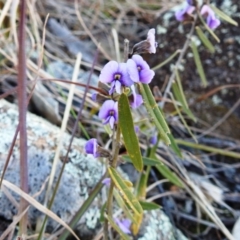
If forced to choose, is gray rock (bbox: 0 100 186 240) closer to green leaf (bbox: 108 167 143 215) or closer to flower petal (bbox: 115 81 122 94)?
green leaf (bbox: 108 167 143 215)

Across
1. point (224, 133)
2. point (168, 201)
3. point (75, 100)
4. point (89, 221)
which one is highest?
point (224, 133)

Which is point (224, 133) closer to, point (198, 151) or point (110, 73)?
point (198, 151)

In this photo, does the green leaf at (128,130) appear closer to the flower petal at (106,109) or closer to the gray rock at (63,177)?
the flower petal at (106,109)

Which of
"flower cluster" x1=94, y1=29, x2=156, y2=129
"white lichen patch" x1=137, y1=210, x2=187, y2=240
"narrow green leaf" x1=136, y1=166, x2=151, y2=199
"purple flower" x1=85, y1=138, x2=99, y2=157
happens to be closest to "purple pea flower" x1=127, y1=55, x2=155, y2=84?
"flower cluster" x1=94, y1=29, x2=156, y2=129

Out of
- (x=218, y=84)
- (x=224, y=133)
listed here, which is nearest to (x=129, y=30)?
(x=218, y=84)

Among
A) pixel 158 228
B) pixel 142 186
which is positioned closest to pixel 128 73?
pixel 142 186

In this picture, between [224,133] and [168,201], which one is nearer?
[168,201]
